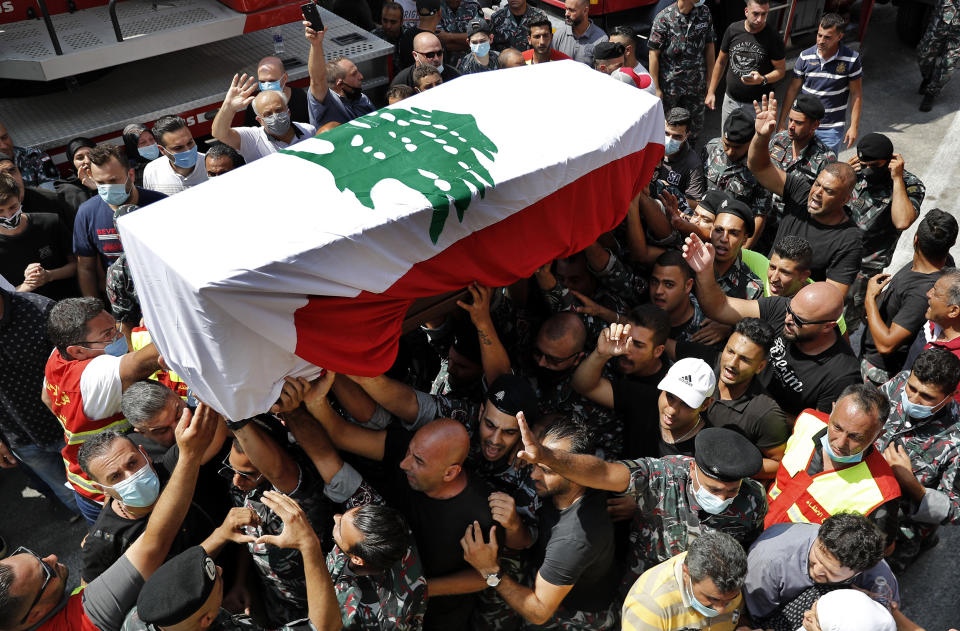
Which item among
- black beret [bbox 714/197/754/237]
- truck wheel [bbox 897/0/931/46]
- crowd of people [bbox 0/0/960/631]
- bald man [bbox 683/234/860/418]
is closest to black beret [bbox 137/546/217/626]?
crowd of people [bbox 0/0/960/631]

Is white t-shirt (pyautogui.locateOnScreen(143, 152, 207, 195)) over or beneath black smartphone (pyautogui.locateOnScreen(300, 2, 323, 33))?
beneath

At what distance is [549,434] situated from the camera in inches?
118

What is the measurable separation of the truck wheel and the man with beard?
7.73 m

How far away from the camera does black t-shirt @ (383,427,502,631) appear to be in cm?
296

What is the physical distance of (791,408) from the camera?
3.89 meters

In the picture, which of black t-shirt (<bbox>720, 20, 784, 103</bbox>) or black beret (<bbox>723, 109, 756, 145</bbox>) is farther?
black t-shirt (<bbox>720, 20, 784, 103</bbox>)

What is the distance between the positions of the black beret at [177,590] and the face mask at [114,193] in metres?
2.52

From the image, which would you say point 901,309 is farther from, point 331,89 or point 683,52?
point 331,89

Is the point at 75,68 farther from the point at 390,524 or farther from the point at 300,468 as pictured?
the point at 390,524

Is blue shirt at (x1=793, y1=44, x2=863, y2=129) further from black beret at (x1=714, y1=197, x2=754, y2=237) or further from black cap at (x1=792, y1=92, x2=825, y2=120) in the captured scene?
black beret at (x1=714, y1=197, x2=754, y2=237)

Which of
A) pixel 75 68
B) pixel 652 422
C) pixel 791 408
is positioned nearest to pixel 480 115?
pixel 652 422

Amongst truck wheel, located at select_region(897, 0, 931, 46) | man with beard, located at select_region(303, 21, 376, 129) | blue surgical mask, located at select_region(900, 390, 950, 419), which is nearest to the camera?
blue surgical mask, located at select_region(900, 390, 950, 419)

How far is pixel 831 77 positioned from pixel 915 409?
12.9 ft

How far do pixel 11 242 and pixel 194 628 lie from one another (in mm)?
3089
